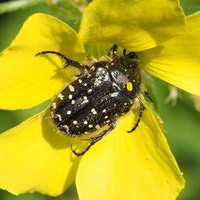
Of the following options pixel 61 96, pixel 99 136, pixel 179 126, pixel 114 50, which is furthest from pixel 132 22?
pixel 179 126

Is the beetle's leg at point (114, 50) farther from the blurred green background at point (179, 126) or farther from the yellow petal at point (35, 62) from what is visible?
the blurred green background at point (179, 126)

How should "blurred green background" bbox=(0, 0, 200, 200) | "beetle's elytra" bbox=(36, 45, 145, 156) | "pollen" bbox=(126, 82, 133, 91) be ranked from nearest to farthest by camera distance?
"beetle's elytra" bbox=(36, 45, 145, 156) → "pollen" bbox=(126, 82, 133, 91) → "blurred green background" bbox=(0, 0, 200, 200)

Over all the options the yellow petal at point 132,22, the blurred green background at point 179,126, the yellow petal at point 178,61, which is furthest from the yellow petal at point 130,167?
the blurred green background at point 179,126

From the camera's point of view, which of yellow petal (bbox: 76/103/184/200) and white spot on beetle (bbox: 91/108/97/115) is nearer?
white spot on beetle (bbox: 91/108/97/115)

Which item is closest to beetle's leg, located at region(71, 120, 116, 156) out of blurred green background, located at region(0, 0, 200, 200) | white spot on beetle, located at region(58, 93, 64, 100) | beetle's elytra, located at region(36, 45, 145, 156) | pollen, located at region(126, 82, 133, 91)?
beetle's elytra, located at region(36, 45, 145, 156)

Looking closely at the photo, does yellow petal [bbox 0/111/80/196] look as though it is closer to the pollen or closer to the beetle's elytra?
the beetle's elytra

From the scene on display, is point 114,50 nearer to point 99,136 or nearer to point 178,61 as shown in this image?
point 178,61
